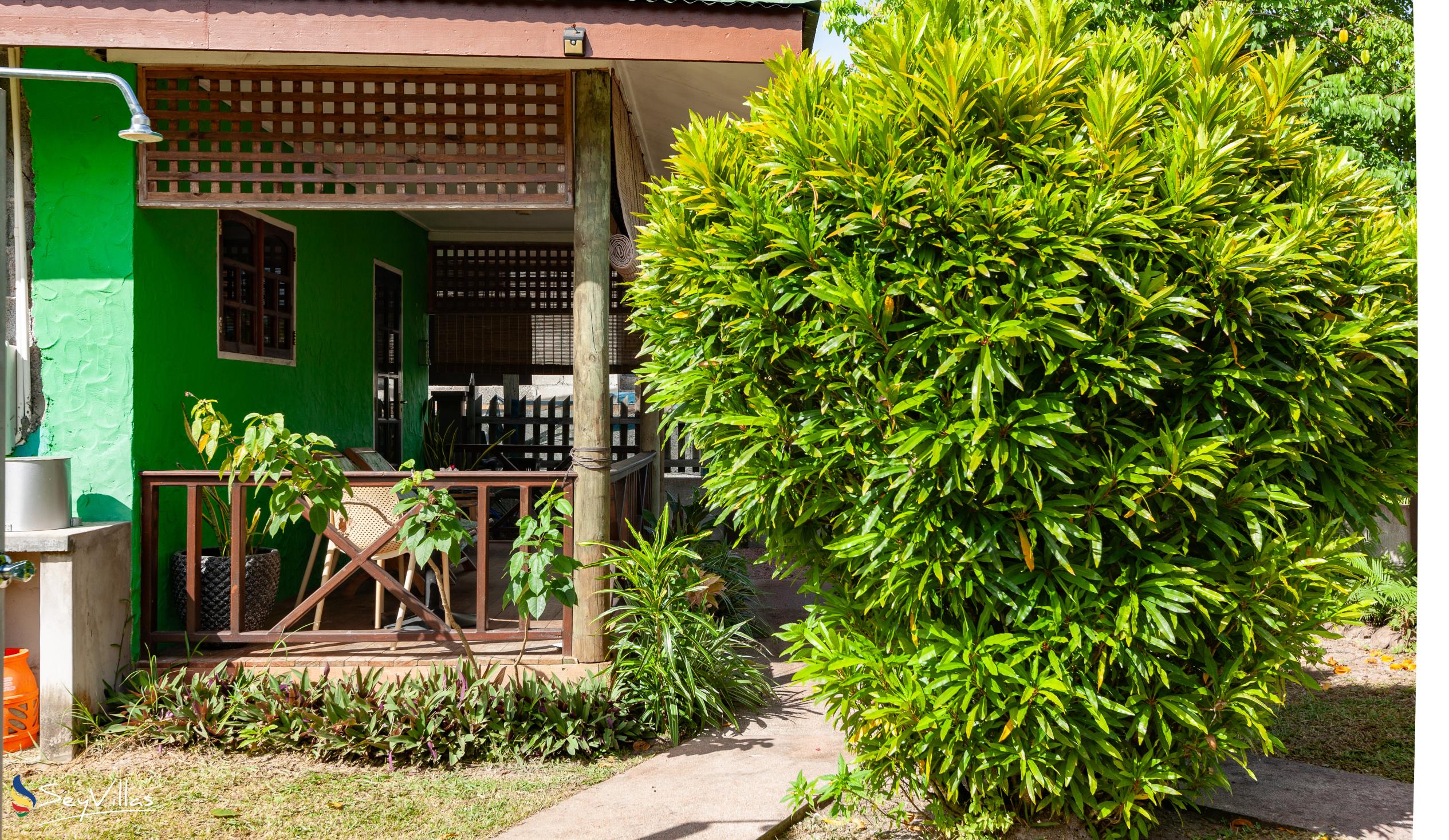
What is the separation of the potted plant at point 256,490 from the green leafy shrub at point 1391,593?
18.7 feet

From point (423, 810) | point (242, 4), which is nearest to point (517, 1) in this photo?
point (242, 4)

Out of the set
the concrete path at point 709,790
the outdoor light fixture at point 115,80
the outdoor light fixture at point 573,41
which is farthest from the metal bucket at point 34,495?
the outdoor light fixture at point 573,41

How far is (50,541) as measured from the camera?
3.98 meters

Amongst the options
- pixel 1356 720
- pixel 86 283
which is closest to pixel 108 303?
pixel 86 283

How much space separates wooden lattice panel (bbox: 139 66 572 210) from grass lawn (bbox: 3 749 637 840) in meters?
2.46

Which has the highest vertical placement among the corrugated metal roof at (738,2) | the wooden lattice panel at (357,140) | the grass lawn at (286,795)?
the corrugated metal roof at (738,2)

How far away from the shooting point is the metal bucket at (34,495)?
4.02 m

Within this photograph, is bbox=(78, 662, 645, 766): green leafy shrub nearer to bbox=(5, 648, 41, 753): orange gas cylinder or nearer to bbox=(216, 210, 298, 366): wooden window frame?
bbox=(5, 648, 41, 753): orange gas cylinder

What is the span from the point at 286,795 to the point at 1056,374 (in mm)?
3160

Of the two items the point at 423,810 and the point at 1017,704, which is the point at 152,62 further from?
the point at 1017,704

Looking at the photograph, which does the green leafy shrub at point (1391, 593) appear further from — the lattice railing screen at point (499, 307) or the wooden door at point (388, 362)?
the wooden door at point (388, 362)

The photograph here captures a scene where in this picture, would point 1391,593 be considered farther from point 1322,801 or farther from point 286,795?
point 286,795

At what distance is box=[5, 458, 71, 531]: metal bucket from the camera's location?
4.02m

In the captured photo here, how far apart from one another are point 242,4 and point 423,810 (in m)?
3.28
